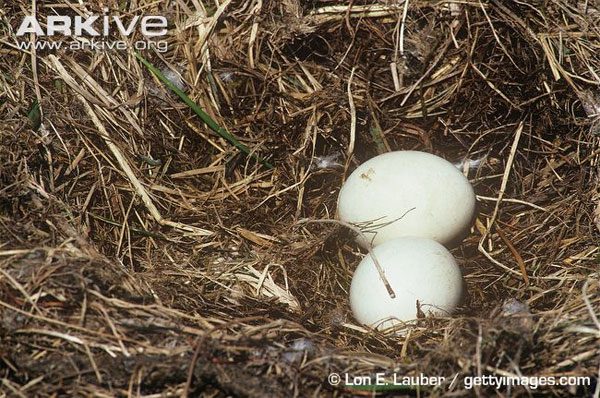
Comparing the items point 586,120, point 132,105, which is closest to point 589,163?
point 586,120

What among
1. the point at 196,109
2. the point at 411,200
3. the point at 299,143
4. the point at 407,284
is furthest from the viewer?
the point at 299,143

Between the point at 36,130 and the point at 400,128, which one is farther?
the point at 400,128

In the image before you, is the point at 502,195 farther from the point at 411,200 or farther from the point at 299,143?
the point at 299,143

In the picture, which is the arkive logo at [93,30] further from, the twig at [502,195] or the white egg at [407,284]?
the twig at [502,195]

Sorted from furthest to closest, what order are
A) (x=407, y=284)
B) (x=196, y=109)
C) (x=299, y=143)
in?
(x=299, y=143)
(x=196, y=109)
(x=407, y=284)

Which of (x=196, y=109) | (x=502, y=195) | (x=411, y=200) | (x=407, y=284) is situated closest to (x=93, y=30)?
(x=196, y=109)

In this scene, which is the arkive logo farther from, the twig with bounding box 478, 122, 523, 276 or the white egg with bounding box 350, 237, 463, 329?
the twig with bounding box 478, 122, 523, 276

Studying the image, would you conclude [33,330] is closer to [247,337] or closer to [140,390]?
[140,390]
